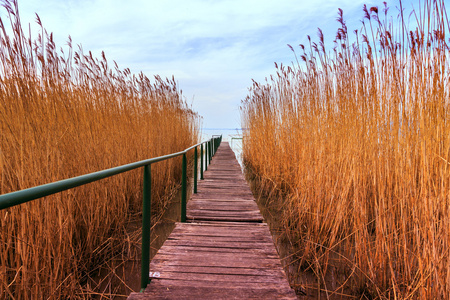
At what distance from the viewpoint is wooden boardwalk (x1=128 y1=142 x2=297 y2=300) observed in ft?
5.21

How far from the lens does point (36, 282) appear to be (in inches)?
58.1

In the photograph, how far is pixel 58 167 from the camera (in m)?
1.85

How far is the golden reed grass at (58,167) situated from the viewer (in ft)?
5.25

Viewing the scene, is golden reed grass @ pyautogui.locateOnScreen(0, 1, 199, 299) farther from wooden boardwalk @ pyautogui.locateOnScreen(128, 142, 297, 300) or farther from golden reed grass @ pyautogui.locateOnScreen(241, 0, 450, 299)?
golden reed grass @ pyautogui.locateOnScreen(241, 0, 450, 299)

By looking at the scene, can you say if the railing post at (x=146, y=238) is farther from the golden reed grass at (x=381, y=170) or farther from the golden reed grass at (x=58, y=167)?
the golden reed grass at (x=381, y=170)

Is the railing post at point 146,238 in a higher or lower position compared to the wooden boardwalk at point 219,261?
higher

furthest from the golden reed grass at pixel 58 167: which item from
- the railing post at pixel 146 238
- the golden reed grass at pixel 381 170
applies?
the golden reed grass at pixel 381 170

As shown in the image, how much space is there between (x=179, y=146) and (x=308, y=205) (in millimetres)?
4090

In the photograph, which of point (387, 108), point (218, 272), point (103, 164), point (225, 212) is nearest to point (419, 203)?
point (387, 108)

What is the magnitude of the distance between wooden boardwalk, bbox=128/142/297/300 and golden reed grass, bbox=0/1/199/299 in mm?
542

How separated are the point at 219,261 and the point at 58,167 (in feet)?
4.18

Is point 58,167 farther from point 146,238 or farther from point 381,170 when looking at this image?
point 381,170

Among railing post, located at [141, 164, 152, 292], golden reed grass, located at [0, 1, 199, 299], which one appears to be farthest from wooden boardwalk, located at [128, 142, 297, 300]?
→ golden reed grass, located at [0, 1, 199, 299]

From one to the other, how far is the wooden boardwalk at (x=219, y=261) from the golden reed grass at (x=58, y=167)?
0.54 m
